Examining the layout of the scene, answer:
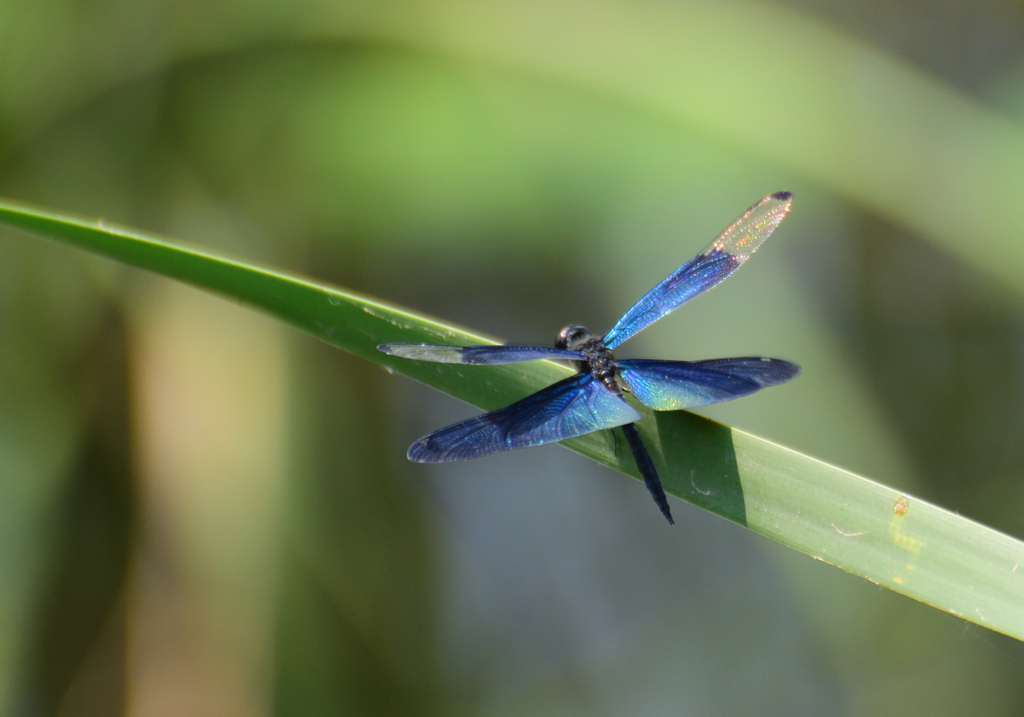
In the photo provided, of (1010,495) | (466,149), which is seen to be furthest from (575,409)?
(1010,495)

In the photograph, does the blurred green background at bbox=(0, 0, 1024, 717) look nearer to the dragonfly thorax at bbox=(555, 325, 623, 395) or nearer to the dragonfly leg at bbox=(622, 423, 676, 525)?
the dragonfly thorax at bbox=(555, 325, 623, 395)

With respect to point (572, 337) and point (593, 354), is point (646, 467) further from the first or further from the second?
point (572, 337)

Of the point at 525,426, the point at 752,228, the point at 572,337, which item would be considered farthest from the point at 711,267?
the point at 525,426

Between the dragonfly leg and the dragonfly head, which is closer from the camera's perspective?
the dragonfly leg

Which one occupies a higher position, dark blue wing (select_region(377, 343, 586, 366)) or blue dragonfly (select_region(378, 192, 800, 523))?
dark blue wing (select_region(377, 343, 586, 366))

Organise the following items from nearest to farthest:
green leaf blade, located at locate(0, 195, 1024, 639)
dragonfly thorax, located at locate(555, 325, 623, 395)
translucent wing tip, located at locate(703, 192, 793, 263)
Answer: green leaf blade, located at locate(0, 195, 1024, 639)
dragonfly thorax, located at locate(555, 325, 623, 395)
translucent wing tip, located at locate(703, 192, 793, 263)

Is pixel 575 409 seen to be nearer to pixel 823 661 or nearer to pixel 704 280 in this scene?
pixel 704 280

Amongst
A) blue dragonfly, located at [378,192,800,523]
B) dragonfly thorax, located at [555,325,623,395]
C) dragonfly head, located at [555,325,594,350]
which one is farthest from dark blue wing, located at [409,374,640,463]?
dragonfly head, located at [555,325,594,350]

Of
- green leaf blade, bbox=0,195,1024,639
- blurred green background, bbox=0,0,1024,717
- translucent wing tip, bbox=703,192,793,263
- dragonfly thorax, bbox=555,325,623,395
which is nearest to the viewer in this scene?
green leaf blade, bbox=0,195,1024,639
